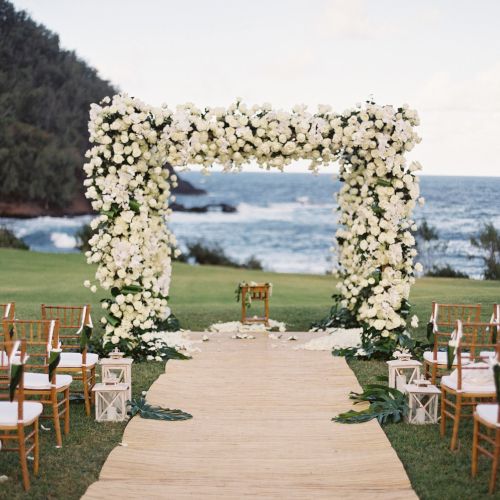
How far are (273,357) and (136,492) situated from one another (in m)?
4.93

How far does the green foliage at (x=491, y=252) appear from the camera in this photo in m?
21.7

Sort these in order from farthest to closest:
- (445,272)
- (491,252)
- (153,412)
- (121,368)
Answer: (445,272) → (491,252) → (121,368) → (153,412)

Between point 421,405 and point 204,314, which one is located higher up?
point 421,405

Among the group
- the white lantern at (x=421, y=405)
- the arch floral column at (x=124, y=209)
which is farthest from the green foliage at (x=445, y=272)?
the white lantern at (x=421, y=405)

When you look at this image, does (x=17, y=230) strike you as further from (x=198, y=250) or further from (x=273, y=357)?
(x=273, y=357)

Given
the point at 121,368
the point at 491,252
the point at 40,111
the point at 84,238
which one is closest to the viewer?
the point at 121,368

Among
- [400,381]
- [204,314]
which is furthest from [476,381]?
[204,314]

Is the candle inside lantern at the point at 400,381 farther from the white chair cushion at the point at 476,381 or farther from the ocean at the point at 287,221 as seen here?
the ocean at the point at 287,221

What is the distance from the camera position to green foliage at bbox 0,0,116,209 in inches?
1460

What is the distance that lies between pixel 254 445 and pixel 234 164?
14.1ft

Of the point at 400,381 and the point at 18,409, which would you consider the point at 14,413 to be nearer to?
the point at 18,409

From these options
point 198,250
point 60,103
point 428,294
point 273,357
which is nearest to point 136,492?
point 273,357

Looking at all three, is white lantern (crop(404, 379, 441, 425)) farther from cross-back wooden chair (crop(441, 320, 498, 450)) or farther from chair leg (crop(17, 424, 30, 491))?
chair leg (crop(17, 424, 30, 491))

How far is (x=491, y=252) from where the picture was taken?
23156 mm
